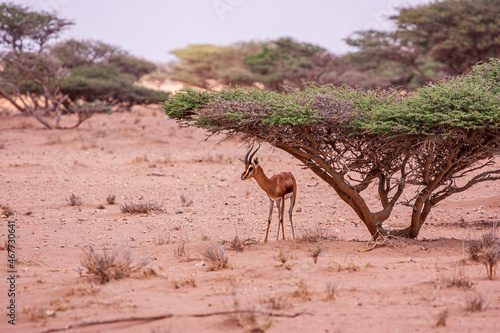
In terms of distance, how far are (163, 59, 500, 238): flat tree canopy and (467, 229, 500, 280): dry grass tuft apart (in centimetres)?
130

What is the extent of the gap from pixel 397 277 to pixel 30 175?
436 inches

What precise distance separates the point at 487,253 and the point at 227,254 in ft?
11.4

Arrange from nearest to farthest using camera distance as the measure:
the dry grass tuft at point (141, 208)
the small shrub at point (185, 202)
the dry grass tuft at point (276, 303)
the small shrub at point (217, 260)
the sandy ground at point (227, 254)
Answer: the sandy ground at point (227, 254) < the dry grass tuft at point (276, 303) < the small shrub at point (217, 260) < the dry grass tuft at point (141, 208) < the small shrub at point (185, 202)

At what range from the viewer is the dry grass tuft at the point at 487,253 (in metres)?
6.33

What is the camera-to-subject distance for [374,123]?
7234mm

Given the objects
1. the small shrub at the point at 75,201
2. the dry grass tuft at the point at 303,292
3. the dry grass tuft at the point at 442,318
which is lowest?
the dry grass tuft at the point at 442,318

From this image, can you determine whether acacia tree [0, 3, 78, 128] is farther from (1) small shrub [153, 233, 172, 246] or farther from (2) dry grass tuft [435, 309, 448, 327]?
(2) dry grass tuft [435, 309, 448, 327]

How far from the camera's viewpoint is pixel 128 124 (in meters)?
25.7

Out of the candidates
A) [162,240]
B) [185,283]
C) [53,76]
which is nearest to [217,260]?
[185,283]

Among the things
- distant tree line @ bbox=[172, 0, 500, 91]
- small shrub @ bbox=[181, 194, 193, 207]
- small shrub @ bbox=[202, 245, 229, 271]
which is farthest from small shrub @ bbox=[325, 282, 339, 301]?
distant tree line @ bbox=[172, 0, 500, 91]

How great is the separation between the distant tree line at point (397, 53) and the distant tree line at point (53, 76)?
614 centimetres

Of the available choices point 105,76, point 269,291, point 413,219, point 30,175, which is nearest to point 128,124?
point 105,76

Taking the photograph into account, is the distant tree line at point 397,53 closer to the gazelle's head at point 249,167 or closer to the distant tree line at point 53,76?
the distant tree line at point 53,76

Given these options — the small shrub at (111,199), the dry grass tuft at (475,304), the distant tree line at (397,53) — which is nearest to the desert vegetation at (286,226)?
the dry grass tuft at (475,304)
